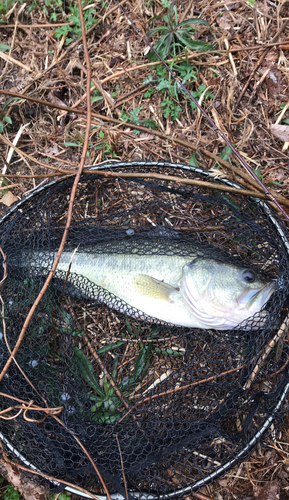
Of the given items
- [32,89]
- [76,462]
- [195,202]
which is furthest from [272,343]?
[32,89]

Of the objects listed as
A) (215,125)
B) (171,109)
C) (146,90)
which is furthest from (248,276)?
(146,90)

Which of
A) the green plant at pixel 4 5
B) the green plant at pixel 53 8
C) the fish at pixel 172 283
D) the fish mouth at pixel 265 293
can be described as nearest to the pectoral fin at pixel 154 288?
the fish at pixel 172 283

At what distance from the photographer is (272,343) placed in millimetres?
2846

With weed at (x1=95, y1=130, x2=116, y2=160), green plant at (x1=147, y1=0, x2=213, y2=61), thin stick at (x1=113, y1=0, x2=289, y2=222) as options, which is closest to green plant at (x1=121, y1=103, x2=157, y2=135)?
weed at (x1=95, y1=130, x2=116, y2=160)

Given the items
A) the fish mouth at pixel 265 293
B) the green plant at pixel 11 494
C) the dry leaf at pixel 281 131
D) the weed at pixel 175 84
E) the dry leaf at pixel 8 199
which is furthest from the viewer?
the dry leaf at pixel 8 199

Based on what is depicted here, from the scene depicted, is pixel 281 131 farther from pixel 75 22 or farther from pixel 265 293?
pixel 75 22

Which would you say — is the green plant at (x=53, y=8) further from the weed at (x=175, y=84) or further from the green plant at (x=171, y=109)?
the green plant at (x=171, y=109)

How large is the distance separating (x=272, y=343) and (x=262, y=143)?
185cm

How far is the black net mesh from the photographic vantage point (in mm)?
2775

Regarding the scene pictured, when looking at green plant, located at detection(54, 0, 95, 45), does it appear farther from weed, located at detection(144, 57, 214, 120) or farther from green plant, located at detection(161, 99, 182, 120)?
green plant, located at detection(161, 99, 182, 120)

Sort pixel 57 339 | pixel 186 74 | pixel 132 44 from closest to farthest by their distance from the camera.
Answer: pixel 57 339
pixel 186 74
pixel 132 44

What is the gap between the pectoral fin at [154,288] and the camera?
9.74 feet

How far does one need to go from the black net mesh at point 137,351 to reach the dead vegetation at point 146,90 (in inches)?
16.0

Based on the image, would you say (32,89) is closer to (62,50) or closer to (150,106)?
(62,50)
